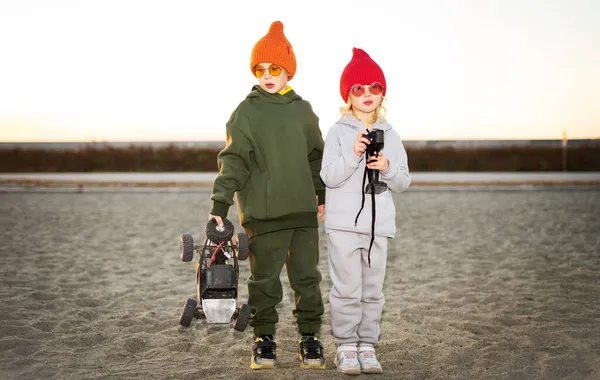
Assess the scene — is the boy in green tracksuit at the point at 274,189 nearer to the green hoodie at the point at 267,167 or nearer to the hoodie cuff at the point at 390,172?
the green hoodie at the point at 267,167

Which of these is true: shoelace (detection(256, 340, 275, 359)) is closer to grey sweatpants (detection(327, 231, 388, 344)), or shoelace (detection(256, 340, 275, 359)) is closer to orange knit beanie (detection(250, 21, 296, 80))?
grey sweatpants (detection(327, 231, 388, 344))

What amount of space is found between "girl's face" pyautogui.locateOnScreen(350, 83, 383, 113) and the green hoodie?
1.03ft

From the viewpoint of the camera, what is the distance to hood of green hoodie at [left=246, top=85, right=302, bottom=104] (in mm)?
3725

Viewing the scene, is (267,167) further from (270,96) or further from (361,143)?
(361,143)

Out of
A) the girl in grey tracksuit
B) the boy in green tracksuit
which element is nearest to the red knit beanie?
the girl in grey tracksuit

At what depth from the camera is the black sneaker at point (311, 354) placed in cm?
373

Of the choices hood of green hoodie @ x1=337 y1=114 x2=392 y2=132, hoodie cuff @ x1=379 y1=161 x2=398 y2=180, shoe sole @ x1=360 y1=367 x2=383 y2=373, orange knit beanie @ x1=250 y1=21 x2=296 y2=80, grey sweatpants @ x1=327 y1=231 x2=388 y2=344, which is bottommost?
shoe sole @ x1=360 y1=367 x2=383 y2=373

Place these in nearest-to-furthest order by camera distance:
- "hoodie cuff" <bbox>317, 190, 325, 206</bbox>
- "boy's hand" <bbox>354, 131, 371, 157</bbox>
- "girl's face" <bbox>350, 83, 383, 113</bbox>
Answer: "boy's hand" <bbox>354, 131, 371, 157</bbox> < "girl's face" <bbox>350, 83, 383, 113</bbox> < "hoodie cuff" <bbox>317, 190, 325, 206</bbox>

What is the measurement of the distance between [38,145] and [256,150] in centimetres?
4716

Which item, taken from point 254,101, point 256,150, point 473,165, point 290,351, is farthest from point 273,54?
point 473,165

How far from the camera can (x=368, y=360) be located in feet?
12.0

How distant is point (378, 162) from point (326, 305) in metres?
2.50

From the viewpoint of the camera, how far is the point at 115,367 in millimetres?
3906

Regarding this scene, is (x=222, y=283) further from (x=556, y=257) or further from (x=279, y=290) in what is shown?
(x=556, y=257)
